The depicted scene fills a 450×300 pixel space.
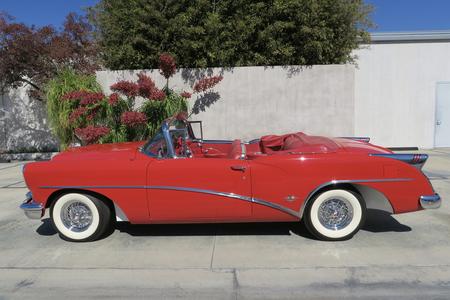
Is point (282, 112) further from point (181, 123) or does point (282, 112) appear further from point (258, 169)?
point (258, 169)

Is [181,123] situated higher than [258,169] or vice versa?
[181,123]

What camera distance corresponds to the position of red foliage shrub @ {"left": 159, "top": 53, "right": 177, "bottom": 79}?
845 cm

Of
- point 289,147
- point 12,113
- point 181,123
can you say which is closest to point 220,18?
point 181,123

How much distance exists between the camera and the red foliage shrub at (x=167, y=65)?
27.7 feet

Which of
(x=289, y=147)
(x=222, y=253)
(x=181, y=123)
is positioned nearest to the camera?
(x=222, y=253)

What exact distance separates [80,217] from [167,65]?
4873 mm

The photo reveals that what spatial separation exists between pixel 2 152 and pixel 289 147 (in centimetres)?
1042

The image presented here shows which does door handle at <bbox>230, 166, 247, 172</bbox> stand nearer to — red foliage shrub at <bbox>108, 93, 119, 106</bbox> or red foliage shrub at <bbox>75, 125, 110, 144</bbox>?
red foliage shrub at <bbox>75, 125, 110, 144</bbox>

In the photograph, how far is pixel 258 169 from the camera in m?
4.23

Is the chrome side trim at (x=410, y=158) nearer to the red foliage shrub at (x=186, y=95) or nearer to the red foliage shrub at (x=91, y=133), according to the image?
the red foliage shrub at (x=186, y=95)

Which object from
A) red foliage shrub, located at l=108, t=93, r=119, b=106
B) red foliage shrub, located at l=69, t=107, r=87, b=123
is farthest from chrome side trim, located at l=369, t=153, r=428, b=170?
red foliage shrub, located at l=69, t=107, r=87, b=123

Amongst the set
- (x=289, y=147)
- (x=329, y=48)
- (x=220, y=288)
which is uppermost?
(x=329, y=48)

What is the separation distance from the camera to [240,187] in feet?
13.9

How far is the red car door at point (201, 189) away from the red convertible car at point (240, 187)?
1 centimetres
